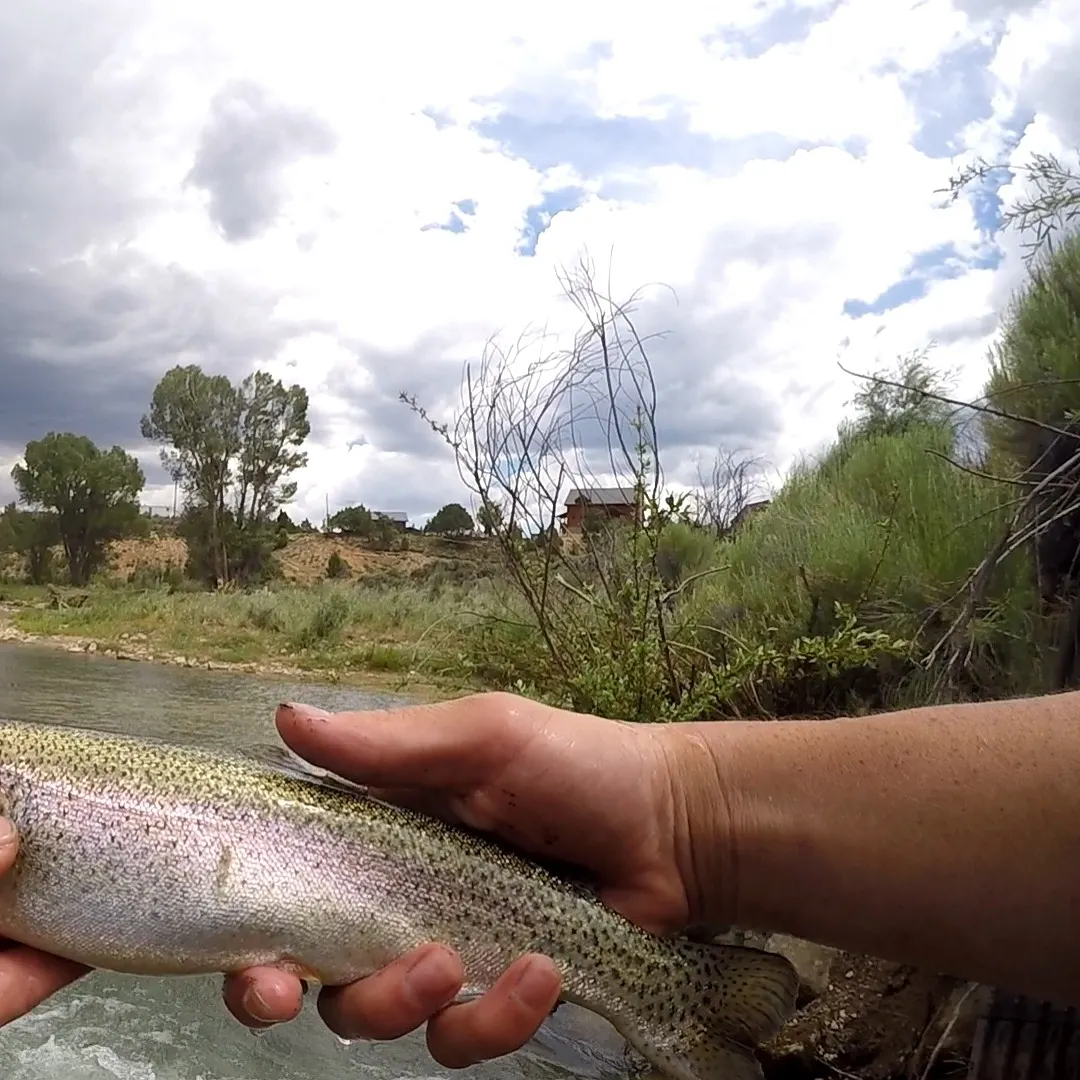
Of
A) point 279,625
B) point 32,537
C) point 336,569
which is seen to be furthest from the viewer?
point 336,569

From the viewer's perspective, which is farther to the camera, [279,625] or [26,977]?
[279,625]

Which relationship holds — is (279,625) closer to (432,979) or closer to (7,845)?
(7,845)

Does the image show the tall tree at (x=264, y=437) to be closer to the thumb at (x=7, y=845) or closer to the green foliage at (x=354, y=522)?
the green foliage at (x=354, y=522)

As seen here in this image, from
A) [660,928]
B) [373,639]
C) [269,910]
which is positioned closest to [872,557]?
[660,928]

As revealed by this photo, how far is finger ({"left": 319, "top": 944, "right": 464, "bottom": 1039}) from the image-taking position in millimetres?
2457

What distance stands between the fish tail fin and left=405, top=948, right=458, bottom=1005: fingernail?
504mm

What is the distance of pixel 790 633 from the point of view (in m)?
8.62

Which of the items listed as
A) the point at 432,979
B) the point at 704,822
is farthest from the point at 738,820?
the point at 432,979

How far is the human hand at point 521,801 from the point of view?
2.52 metres

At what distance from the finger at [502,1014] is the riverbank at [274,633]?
9429 mm

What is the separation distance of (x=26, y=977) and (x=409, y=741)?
1.05 m

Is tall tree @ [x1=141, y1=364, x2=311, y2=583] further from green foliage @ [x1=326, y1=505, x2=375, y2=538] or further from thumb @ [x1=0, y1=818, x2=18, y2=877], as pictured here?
thumb @ [x1=0, y1=818, x2=18, y2=877]

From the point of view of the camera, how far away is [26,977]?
2.53m

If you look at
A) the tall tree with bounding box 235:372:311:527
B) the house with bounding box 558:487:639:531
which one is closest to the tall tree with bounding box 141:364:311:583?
the tall tree with bounding box 235:372:311:527
